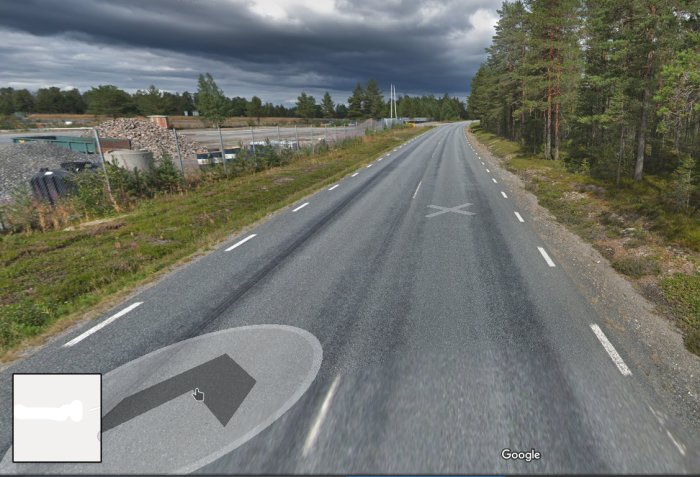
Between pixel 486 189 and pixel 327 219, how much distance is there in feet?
28.8

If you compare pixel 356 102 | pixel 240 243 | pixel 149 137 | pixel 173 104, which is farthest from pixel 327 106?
pixel 240 243

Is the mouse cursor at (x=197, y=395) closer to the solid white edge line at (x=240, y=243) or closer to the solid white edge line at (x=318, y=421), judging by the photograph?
the solid white edge line at (x=318, y=421)

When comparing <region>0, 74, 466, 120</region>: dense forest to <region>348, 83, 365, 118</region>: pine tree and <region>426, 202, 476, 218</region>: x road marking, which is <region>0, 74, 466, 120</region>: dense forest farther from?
<region>426, 202, 476, 218</region>: x road marking

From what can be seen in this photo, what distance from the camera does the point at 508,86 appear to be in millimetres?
41812

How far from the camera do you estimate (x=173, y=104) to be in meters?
114

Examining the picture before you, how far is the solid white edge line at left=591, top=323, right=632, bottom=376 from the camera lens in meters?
4.30

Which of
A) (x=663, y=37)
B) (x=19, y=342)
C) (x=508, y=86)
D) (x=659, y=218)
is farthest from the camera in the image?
(x=508, y=86)

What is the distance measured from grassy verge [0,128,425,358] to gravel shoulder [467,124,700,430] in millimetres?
8482

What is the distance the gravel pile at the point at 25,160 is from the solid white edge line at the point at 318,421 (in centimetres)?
1953

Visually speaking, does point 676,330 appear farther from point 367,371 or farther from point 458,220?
point 458,220

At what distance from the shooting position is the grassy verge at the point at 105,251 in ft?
19.6

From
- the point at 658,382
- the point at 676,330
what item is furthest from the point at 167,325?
the point at 676,330

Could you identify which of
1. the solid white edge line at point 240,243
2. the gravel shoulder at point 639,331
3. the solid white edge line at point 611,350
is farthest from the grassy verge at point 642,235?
the solid white edge line at point 240,243
